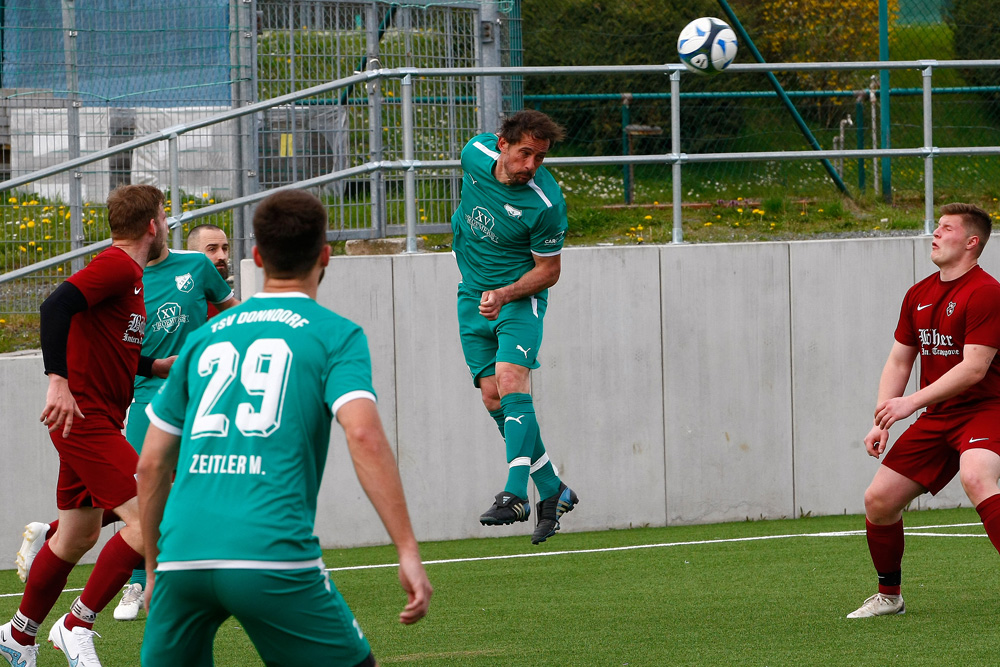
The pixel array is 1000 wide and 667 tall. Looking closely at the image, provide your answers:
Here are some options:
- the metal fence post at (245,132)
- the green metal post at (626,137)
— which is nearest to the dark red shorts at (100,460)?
the metal fence post at (245,132)

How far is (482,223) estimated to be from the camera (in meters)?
6.74

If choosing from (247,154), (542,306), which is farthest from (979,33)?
(542,306)

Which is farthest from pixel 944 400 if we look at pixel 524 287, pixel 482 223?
pixel 482 223

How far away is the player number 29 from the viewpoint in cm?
301

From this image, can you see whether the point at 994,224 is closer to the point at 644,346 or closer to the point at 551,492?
the point at 644,346

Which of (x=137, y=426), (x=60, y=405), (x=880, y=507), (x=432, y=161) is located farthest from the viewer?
(x=432, y=161)

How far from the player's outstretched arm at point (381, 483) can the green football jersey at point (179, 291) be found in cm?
403

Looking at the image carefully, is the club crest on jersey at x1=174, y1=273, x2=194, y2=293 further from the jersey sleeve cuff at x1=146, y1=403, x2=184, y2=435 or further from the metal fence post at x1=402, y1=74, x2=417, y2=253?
the jersey sleeve cuff at x1=146, y1=403, x2=184, y2=435

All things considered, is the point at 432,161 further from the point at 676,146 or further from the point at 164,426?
the point at 164,426

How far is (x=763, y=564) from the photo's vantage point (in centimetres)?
793

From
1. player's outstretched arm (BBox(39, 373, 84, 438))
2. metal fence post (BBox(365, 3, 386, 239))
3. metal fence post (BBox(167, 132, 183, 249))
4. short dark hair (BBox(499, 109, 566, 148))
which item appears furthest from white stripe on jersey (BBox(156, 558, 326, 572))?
metal fence post (BBox(365, 3, 386, 239))

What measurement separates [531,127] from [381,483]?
12.1 ft

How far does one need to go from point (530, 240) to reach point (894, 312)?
491 cm

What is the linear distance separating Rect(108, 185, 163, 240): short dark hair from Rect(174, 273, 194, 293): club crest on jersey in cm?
144
